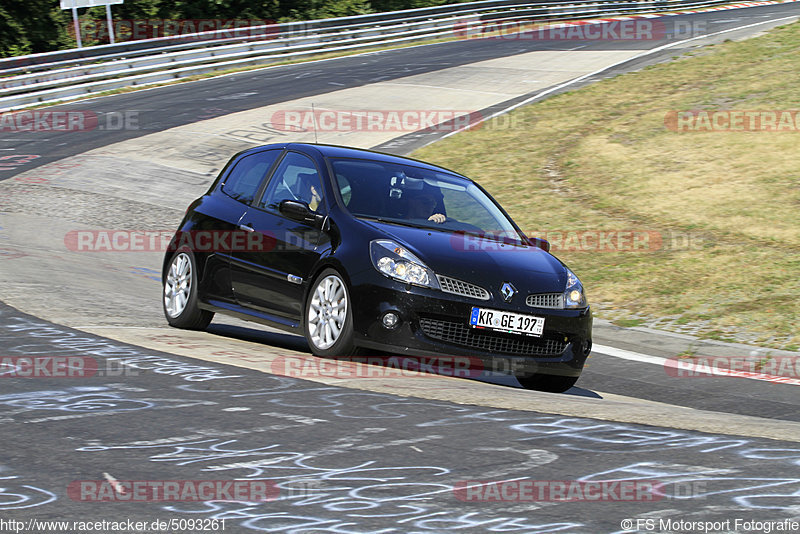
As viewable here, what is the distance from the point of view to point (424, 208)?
27.1 ft

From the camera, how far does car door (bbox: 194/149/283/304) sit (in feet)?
28.7

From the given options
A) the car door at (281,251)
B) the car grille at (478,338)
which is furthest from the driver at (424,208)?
the car grille at (478,338)

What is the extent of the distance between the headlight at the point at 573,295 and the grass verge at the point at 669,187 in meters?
2.33

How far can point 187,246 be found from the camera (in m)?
9.28

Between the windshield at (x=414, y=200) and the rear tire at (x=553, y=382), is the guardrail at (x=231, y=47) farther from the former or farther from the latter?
the rear tire at (x=553, y=382)

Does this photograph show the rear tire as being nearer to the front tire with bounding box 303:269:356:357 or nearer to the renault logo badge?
the renault logo badge

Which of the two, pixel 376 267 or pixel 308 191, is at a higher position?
pixel 308 191

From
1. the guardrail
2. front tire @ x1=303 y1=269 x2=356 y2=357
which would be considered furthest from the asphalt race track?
the guardrail

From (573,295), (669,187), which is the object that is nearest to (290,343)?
(573,295)

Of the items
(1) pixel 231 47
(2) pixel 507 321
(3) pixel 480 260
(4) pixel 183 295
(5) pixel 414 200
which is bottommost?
(4) pixel 183 295

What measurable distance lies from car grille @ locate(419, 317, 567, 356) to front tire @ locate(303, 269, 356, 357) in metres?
0.55

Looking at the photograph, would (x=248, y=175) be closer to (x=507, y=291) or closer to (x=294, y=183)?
(x=294, y=183)

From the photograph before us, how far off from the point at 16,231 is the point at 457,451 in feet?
37.4

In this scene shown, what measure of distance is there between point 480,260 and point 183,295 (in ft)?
9.77
